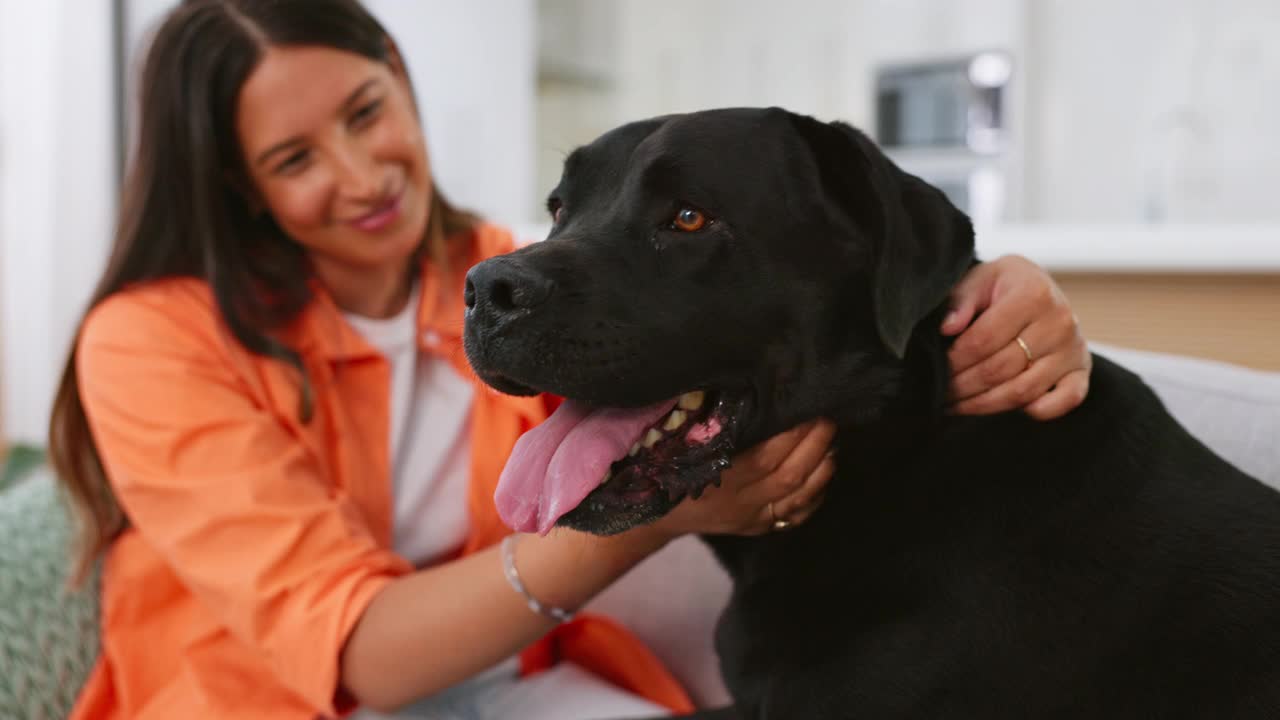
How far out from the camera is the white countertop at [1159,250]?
259 cm

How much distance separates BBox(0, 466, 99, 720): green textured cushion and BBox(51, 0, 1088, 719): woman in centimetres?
4

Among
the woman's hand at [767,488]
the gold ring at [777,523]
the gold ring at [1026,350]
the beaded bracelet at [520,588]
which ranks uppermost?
the gold ring at [1026,350]

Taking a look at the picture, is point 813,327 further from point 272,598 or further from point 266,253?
point 266,253

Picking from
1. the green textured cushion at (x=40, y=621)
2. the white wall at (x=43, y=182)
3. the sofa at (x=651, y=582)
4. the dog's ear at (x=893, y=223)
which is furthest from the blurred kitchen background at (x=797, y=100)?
the green textured cushion at (x=40, y=621)

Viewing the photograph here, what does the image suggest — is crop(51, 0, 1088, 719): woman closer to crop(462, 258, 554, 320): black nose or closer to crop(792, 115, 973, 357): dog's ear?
crop(792, 115, 973, 357): dog's ear

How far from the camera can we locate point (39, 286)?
3877mm

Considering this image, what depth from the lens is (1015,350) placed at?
3.28ft

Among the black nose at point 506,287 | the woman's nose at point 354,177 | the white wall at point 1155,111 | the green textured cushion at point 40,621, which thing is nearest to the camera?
the black nose at point 506,287

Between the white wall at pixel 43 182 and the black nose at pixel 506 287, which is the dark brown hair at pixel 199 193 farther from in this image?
the white wall at pixel 43 182

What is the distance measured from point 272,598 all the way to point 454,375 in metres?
0.47

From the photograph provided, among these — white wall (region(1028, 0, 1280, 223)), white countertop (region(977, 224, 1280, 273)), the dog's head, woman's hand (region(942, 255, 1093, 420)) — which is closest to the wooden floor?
white countertop (region(977, 224, 1280, 273))

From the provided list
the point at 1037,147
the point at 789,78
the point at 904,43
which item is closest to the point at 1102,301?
the point at 1037,147

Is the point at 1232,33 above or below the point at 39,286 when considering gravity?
above

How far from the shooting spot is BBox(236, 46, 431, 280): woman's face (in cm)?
138
